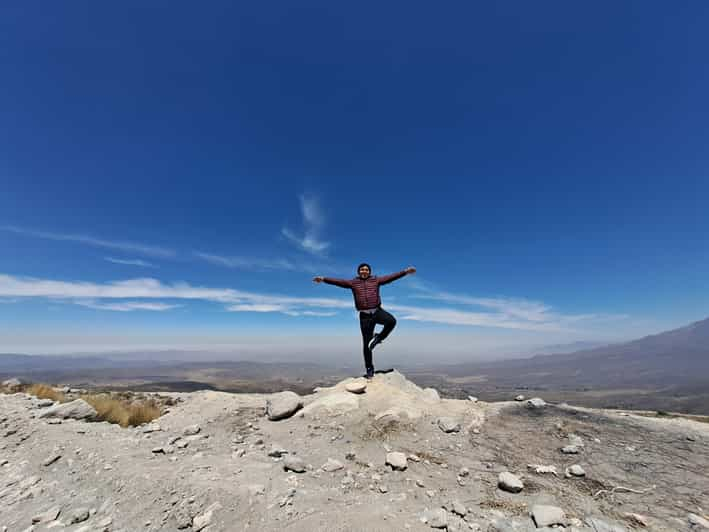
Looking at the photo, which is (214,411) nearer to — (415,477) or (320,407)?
(320,407)

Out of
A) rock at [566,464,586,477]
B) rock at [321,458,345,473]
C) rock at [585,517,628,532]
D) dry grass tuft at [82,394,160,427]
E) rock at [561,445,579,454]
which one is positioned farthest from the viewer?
dry grass tuft at [82,394,160,427]

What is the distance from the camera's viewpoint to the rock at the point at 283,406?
9.05 metres

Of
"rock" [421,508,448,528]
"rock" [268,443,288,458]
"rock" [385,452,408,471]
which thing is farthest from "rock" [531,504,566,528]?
"rock" [268,443,288,458]

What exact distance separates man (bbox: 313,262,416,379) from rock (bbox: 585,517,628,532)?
6.62 metres

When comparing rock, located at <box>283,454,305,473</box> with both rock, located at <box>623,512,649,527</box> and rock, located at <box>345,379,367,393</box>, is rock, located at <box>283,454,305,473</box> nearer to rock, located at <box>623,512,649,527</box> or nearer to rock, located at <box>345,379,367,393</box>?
rock, located at <box>345,379,367,393</box>

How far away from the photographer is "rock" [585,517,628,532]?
161 inches

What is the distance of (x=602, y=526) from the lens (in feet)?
13.7

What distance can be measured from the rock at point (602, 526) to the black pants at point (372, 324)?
662cm

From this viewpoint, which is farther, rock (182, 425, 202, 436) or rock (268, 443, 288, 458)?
rock (182, 425, 202, 436)

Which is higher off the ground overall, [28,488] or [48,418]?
[48,418]

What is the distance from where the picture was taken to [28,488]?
572cm

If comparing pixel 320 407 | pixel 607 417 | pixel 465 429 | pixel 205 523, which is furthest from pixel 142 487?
pixel 607 417

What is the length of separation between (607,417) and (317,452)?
708 centimetres

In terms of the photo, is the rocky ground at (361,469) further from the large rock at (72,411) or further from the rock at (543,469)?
the large rock at (72,411)
